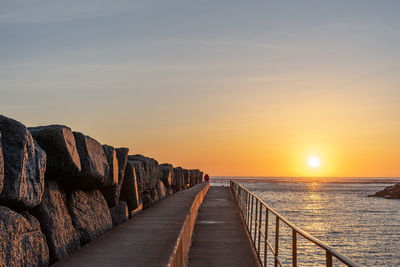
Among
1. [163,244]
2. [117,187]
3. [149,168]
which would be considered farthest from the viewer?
[149,168]

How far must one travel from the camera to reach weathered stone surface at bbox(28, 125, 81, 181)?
16.6ft

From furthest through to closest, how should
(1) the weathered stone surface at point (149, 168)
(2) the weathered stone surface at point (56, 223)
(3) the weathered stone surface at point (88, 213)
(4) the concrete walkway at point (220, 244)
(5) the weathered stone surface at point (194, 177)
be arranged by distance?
(5) the weathered stone surface at point (194, 177)
(1) the weathered stone surface at point (149, 168)
(4) the concrete walkway at point (220, 244)
(3) the weathered stone surface at point (88, 213)
(2) the weathered stone surface at point (56, 223)

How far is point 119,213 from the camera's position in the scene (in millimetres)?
8133

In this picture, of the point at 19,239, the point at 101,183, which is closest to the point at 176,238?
the point at 101,183

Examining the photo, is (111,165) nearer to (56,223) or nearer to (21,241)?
(56,223)

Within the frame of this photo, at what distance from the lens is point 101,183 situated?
6.43 metres

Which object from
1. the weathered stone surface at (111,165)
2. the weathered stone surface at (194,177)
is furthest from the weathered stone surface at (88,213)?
the weathered stone surface at (194,177)

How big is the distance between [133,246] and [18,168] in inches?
89.9

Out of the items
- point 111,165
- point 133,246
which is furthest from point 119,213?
point 133,246

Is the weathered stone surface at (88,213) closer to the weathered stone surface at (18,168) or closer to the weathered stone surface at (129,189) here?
the weathered stone surface at (18,168)

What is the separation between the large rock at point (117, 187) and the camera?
24.4 ft

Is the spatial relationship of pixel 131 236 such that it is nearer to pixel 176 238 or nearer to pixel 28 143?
pixel 176 238

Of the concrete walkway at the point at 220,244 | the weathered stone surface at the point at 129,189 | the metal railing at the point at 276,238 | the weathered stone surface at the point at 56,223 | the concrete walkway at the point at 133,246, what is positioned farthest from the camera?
the weathered stone surface at the point at 129,189

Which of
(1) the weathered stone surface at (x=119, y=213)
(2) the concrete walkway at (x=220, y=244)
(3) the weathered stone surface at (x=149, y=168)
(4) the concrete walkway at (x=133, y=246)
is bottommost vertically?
(2) the concrete walkway at (x=220, y=244)
